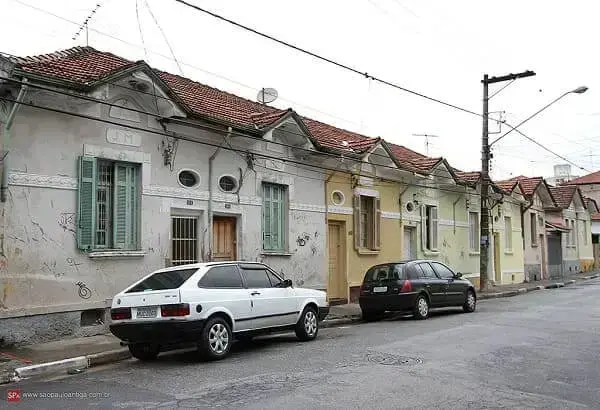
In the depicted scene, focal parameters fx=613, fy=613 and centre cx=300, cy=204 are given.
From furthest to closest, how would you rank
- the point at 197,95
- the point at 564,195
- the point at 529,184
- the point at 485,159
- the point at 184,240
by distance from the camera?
the point at 564,195 → the point at 529,184 → the point at 485,159 → the point at 197,95 → the point at 184,240


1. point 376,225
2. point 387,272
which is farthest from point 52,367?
point 376,225

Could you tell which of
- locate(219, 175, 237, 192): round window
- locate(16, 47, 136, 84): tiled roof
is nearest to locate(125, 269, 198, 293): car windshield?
locate(16, 47, 136, 84): tiled roof

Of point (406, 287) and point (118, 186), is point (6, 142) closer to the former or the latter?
point (118, 186)

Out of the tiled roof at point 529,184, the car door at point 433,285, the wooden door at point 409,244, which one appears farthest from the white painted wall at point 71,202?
the tiled roof at point 529,184

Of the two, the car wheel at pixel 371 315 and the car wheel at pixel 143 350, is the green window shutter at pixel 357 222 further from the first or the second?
the car wheel at pixel 143 350

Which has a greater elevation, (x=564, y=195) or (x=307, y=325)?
(x=564, y=195)

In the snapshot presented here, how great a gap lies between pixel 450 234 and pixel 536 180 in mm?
12233

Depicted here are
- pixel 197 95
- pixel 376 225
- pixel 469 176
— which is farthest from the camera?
pixel 469 176

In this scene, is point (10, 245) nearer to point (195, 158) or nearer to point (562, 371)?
point (195, 158)

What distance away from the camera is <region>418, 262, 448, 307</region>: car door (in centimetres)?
1588

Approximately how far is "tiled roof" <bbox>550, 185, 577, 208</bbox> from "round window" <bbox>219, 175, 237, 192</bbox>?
3125 cm

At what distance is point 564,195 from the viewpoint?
137ft

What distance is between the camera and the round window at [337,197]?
18875mm

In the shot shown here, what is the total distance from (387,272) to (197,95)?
690cm
